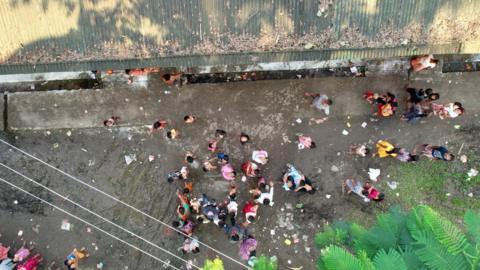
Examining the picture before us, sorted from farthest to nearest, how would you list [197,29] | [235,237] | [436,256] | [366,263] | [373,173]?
[373,173], [235,237], [197,29], [436,256], [366,263]

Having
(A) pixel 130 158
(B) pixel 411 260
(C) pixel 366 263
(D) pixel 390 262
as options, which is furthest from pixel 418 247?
(A) pixel 130 158

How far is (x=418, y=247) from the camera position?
4.86 metres

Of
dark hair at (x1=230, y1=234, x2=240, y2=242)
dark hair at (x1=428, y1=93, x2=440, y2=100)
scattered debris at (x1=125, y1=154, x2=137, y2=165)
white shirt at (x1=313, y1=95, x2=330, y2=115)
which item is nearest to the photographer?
dark hair at (x1=428, y1=93, x2=440, y2=100)

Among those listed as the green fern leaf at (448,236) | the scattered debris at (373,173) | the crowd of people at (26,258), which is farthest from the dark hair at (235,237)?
the green fern leaf at (448,236)

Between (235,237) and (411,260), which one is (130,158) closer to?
(235,237)

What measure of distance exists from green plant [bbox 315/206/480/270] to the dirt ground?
3.96 metres

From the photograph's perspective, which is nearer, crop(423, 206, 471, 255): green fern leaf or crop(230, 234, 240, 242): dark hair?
crop(423, 206, 471, 255): green fern leaf

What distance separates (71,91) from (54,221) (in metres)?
2.94

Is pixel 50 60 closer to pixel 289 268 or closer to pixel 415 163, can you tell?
pixel 289 268

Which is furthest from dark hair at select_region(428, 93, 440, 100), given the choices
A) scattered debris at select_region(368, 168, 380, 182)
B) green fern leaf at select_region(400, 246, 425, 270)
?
green fern leaf at select_region(400, 246, 425, 270)

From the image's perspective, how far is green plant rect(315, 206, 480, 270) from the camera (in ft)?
13.7

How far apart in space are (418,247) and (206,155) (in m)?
5.42

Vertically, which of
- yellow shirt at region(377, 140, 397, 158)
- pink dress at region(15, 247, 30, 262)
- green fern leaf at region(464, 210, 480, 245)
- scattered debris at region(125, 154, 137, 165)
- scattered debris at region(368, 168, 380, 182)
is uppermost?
green fern leaf at region(464, 210, 480, 245)

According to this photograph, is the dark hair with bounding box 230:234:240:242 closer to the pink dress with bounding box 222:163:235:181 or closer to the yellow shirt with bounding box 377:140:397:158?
the pink dress with bounding box 222:163:235:181
